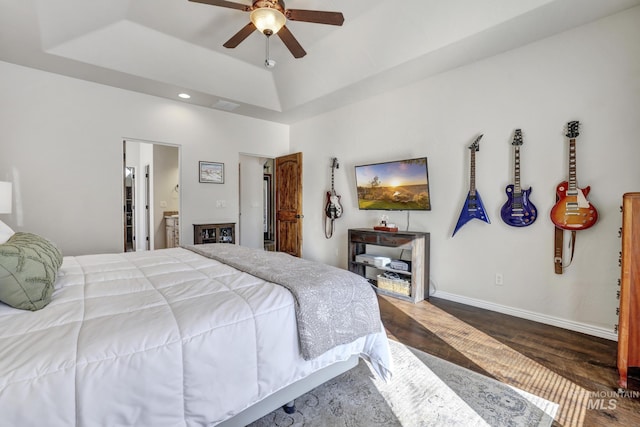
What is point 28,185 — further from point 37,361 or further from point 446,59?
point 446,59

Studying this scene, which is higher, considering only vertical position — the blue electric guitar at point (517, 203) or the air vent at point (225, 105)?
the air vent at point (225, 105)

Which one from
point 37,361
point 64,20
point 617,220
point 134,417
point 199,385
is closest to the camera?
point 37,361

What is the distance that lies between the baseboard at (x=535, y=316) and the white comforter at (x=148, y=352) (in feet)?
7.36

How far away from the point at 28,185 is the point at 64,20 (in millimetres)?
1859

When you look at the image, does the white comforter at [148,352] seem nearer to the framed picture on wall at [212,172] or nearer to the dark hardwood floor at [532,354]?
the dark hardwood floor at [532,354]

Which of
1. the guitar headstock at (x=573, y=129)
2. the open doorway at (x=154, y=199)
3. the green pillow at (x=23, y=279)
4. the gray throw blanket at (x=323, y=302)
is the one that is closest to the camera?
the green pillow at (x=23, y=279)

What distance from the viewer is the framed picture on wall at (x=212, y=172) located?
4781 mm

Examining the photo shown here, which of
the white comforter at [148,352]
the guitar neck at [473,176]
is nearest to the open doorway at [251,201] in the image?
the guitar neck at [473,176]

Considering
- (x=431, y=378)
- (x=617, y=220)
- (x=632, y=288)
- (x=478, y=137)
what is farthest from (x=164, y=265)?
(x=617, y=220)

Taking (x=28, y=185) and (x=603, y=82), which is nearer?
(x=603, y=82)

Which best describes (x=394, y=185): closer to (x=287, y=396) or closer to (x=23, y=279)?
(x=287, y=396)

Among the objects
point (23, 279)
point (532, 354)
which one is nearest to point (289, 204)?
point (532, 354)

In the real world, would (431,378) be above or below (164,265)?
below

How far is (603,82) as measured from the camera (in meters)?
2.58
